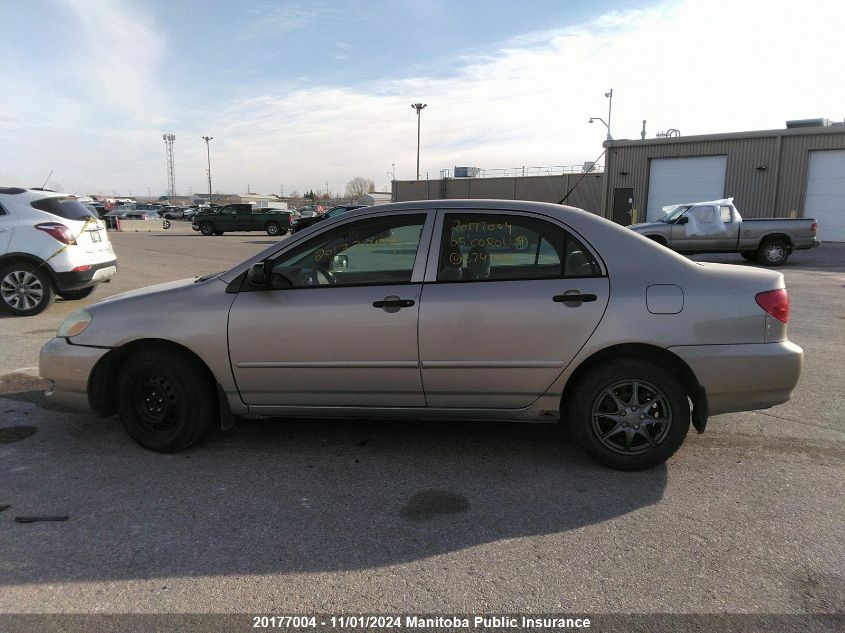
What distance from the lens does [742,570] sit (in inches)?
109

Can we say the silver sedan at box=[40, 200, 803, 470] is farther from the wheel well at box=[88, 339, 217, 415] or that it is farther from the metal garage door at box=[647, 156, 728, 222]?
the metal garage door at box=[647, 156, 728, 222]

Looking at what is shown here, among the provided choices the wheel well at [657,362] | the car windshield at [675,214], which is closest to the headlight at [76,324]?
the wheel well at [657,362]

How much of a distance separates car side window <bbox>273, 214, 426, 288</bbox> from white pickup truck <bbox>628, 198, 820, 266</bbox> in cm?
1387

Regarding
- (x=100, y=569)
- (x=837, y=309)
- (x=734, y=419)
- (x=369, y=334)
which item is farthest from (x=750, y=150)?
(x=100, y=569)

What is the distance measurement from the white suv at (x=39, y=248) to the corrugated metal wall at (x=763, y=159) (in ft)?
85.5

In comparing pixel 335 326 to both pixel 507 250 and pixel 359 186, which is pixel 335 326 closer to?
pixel 507 250

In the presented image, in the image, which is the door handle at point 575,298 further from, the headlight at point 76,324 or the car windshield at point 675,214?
the car windshield at point 675,214

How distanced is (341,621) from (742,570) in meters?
1.80

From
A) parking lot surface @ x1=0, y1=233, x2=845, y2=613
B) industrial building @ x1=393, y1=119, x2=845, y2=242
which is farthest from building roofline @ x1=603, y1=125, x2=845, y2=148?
parking lot surface @ x1=0, y1=233, x2=845, y2=613

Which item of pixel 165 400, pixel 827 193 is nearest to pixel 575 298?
pixel 165 400

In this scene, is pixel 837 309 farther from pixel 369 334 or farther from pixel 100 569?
pixel 100 569

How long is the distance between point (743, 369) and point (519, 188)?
147 ft

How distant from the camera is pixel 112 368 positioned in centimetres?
411

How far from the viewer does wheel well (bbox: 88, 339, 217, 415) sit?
158 inches
